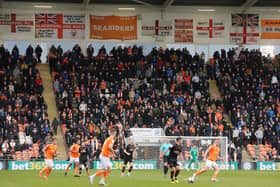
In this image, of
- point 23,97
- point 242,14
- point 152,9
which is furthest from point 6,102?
point 242,14

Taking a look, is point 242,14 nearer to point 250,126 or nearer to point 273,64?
point 273,64

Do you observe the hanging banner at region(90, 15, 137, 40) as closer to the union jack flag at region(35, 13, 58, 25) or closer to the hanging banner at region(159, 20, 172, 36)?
the hanging banner at region(159, 20, 172, 36)

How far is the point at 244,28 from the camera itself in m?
53.4

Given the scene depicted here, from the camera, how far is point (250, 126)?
146 ft

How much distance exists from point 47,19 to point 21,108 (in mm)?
10542

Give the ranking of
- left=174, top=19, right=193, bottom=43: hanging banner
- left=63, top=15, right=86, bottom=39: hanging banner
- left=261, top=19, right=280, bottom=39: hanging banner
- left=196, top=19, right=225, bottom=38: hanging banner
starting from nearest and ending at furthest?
left=63, top=15, right=86, bottom=39: hanging banner
left=174, top=19, right=193, bottom=43: hanging banner
left=196, top=19, right=225, bottom=38: hanging banner
left=261, top=19, right=280, bottom=39: hanging banner

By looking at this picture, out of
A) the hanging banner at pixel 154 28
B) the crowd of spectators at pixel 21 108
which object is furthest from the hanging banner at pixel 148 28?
the crowd of spectators at pixel 21 108

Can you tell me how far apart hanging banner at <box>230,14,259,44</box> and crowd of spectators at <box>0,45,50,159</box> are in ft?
54.2

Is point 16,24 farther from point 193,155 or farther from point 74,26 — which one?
point 193,155

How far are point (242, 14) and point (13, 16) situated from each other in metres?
18.2

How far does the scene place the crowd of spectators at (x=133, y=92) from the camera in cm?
4256

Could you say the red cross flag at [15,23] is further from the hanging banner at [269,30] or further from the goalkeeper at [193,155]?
the hanging banner at [269,30]

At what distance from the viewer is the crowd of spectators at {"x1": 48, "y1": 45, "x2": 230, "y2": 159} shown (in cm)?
4256

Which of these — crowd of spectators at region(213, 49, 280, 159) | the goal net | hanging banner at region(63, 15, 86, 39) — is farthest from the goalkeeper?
hanging banner at region(63, 15, 86, 39)
